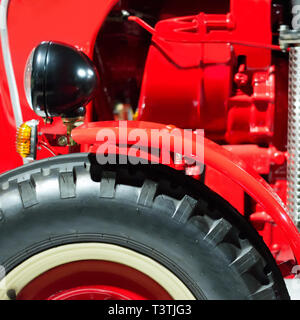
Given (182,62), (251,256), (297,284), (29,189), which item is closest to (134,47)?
(182,62)

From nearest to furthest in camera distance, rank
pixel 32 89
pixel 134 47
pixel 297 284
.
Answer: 1. pixel 32 89
2. pixel 297 284
3. pixel 134 47

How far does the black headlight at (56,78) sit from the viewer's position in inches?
37.8

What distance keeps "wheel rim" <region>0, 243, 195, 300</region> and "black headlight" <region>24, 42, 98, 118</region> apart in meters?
0.33

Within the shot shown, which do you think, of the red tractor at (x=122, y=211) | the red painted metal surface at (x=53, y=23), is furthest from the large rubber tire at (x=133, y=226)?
the red painted metal surface at (x=53, y=23)

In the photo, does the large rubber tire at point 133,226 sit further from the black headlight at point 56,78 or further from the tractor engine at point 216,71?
the tractor engine at point 216,71

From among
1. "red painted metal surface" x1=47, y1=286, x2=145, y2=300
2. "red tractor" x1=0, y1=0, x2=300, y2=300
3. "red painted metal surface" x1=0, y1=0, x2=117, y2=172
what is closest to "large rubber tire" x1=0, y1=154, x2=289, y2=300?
"red tractor" x1=0, y1=0, x2=300, y2=300

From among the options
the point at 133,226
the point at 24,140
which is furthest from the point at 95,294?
the point at 24,140

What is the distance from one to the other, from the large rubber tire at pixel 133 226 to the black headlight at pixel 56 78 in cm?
16

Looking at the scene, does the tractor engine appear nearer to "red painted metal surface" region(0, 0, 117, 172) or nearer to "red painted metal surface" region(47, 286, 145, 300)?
"red painted metal surface" region(0, 0, 117, 172)

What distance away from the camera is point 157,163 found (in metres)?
1.03

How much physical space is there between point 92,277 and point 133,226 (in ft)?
0.57

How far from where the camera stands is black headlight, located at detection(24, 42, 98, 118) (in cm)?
96
